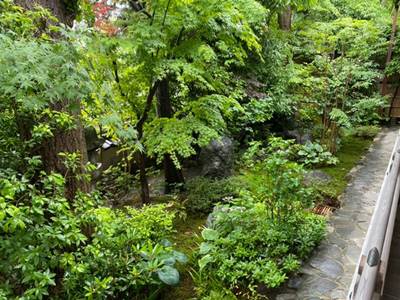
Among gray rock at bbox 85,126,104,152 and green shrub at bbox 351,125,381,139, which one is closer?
gray rock at bbox 85,126,104,152

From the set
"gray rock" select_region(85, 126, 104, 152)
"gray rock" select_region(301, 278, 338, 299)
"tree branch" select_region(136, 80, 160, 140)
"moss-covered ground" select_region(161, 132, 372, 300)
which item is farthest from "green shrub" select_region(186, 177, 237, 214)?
"gray rock" select_region(85, 126, 104, 152)

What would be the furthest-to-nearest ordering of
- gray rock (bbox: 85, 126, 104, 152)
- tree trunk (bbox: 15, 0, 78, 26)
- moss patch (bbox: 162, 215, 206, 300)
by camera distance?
1. gray rock (bbox: 85, 126, 104, 152)
2. moss patch (bbox: 162, 215, 206, 300)
3. tree trunk (bbox: 15, 0, 78, 26)

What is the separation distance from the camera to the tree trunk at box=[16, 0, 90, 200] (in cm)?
291

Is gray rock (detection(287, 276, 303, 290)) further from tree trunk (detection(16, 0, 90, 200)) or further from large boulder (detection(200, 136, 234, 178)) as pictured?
large boulder (detection(200, 136, 234, 178))

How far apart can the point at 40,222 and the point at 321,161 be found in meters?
5.74

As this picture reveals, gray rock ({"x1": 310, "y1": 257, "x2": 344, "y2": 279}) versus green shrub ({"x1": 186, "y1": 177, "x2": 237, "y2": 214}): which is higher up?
green shrub ({"x1": 186, "y1": 177, "x2": 237, "y2": 214})

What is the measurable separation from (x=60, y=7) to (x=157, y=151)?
1901mm

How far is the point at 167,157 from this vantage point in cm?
552

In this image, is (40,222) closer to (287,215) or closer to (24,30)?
(24,30)

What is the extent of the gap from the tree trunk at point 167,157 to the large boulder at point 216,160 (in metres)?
0.63

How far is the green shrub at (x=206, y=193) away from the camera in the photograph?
499 centimetres

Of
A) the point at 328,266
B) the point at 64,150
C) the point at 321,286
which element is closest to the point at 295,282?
the point at 321,286

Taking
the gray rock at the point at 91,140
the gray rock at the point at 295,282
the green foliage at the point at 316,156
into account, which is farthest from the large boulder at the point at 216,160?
the gray rock at the point at 295,282

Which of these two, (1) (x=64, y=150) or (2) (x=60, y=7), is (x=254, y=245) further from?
(2) (x=60, y=7)
